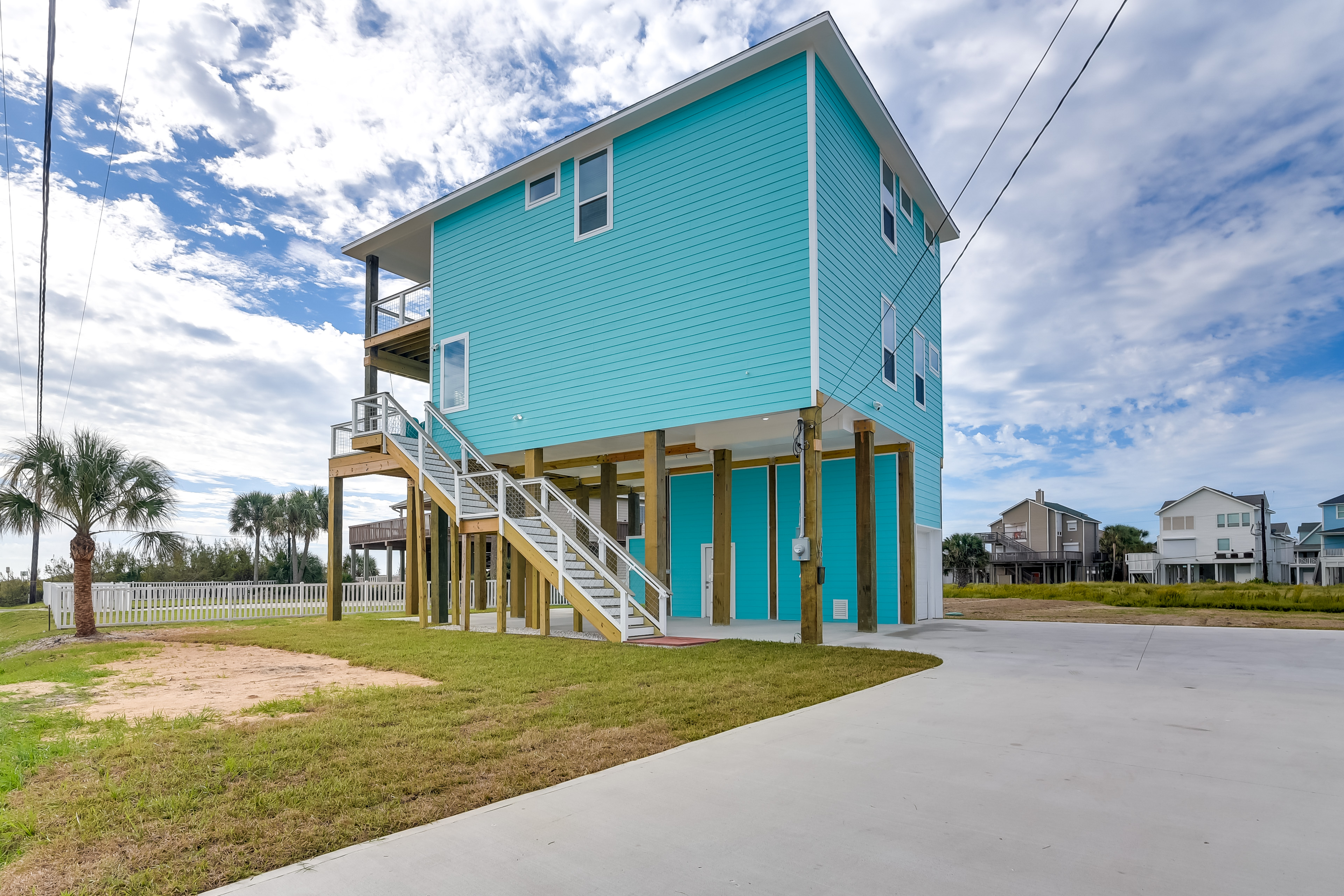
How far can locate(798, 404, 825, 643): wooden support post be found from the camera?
39.4 feet

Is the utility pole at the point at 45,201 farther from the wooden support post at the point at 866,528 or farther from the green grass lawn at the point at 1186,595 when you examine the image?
the green grass lawn at the point at 1186,595

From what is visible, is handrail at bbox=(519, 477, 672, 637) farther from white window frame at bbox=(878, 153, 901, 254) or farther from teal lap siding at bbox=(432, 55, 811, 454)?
white window frame at bbox=(878, 153, 901, 254)

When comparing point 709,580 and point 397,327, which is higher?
point 397,327

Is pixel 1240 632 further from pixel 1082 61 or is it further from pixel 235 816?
pixel 235 816

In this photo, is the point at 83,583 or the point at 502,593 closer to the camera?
the point at 502,593

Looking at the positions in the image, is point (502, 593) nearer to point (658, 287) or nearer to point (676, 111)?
point (658, 287)

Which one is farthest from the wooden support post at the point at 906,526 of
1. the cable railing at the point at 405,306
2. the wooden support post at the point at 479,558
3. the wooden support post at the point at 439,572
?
the cable railing at the point at 405,306

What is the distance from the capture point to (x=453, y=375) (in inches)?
711

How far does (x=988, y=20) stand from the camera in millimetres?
10344

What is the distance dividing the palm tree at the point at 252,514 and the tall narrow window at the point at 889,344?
4005cm

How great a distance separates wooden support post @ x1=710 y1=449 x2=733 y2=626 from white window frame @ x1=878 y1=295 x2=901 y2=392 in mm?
3946

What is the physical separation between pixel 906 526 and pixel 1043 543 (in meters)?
47.0

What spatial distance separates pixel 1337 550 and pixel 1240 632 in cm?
5060

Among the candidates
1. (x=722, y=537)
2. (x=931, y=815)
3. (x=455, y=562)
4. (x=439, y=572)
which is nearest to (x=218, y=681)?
(x=455, y=562)
